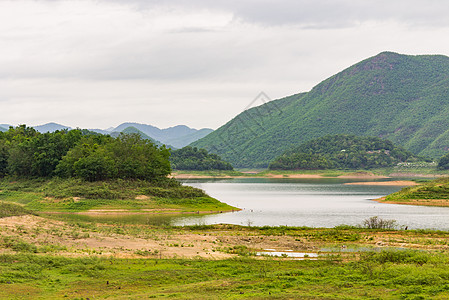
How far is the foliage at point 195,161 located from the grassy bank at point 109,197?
103 metres

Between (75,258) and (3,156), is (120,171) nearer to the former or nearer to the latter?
(3,156)

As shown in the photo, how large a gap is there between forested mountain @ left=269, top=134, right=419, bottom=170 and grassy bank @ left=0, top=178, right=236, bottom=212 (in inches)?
4322

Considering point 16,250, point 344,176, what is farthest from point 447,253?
point 344,176

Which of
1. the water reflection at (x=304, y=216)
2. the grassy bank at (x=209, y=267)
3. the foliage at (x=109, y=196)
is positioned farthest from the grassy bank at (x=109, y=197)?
the grassy bank at (x=209, y=267)

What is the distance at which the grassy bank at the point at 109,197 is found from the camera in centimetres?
5466

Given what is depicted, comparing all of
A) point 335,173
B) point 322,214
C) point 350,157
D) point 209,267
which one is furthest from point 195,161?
point 209,267

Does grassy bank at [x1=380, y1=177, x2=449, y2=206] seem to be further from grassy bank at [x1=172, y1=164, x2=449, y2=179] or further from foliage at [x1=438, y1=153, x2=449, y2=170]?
grassy bank at [x1=172, y1=164, x2=449, y2=179]

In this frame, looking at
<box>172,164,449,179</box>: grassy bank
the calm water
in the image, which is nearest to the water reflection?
the calm water

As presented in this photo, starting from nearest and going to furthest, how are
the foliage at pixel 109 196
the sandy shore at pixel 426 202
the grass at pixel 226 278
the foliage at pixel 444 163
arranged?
1. the grass at pixel 226 278
2. the foliage at pixel 109 196
3. the sandy shore at pixel 426 202
4. the foliage at pixel 444 163

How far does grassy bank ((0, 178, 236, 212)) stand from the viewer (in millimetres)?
54656

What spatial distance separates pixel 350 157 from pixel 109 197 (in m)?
138

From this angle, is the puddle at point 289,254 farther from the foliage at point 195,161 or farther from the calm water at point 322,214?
the foliage at point 195,161

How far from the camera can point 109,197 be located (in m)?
57.4

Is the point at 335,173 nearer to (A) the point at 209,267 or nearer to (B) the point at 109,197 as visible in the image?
(B) the point at 109,197
